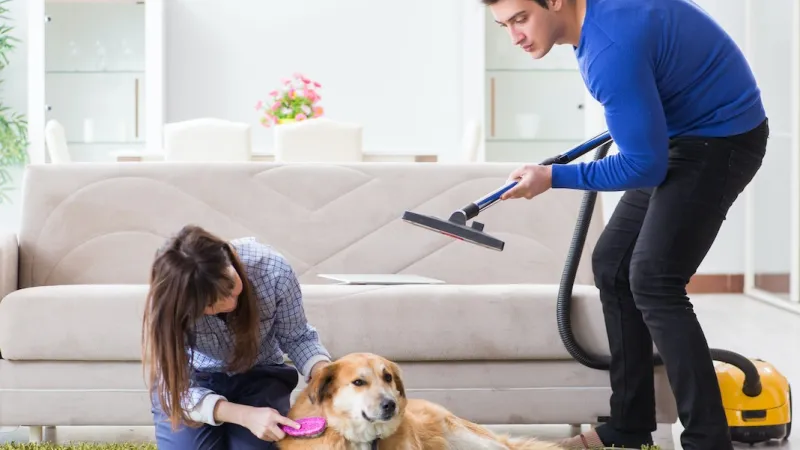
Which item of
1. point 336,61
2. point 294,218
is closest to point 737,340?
point 294,218

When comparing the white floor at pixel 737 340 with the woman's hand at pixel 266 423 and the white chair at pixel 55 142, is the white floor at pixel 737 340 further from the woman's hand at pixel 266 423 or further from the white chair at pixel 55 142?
the white chair at pixel 55 142

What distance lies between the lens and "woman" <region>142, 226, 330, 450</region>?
172cm

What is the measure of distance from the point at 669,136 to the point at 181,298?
41.3 inches

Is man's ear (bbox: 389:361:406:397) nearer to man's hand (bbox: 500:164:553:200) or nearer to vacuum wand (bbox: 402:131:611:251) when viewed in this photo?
vacuum wand (bbox: 402:131:611:251)

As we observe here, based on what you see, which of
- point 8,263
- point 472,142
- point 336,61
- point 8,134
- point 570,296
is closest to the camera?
point 570,296

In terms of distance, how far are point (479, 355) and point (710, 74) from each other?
1003 mm

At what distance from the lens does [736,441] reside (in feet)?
8.87

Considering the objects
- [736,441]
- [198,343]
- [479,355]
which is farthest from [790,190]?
[198,343]

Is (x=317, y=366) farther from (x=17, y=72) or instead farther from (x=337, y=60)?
(x=337, y=60)

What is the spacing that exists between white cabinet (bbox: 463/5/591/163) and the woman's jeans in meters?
4.81

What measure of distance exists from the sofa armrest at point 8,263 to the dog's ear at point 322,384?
1243 millimetres

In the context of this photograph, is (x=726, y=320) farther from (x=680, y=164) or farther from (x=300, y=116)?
(x=680, y=164)

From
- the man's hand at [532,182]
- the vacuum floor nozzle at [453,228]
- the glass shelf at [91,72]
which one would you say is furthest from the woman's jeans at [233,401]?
the glass shelf at [91,72]

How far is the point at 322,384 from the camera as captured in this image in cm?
189
